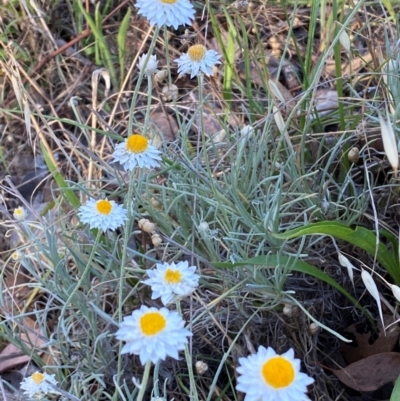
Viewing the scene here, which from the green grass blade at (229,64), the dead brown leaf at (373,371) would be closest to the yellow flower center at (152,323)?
the dead brown leaf at (373,371)

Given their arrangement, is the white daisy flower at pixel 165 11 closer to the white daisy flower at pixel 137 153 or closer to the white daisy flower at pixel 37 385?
the white daisy flower at pixel 137 153

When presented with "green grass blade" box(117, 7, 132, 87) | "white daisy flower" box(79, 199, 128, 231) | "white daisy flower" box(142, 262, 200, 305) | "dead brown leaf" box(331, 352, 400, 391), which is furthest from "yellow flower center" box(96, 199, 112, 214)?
"green grass blade" box(117, 7, 132, 87)

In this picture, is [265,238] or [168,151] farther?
[168,151]

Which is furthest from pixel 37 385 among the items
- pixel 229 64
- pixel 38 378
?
pixel 229 64

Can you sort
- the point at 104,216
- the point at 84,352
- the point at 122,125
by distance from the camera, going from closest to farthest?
the point at 104,216 → the point at 84,352 → the point at 122,125

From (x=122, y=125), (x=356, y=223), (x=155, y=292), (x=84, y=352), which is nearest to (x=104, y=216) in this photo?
(x=155, y=292)

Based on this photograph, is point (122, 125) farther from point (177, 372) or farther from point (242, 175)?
point (177, 372)
